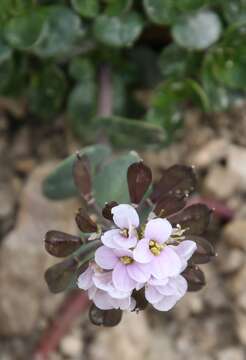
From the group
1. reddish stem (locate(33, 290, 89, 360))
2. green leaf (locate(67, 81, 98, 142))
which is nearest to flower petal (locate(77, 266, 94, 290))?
reddish stem (locate(33, 290, 89, 360))

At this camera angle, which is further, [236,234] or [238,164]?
[238,164]

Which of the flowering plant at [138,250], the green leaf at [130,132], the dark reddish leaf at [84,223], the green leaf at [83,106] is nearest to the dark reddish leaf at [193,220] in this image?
the flowering plant at [138,250]

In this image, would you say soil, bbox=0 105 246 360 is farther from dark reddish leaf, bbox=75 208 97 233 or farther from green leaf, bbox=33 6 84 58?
dark reddish leaf, bbox=75 208 97 233

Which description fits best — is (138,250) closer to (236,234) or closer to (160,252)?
(160,252)

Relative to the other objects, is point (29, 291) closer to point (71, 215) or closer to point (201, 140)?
point (71, 215)

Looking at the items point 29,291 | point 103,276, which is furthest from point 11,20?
point 103,276

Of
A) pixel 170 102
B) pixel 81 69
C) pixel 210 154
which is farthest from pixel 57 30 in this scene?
pixel 210 154

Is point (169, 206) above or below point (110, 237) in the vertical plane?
below
